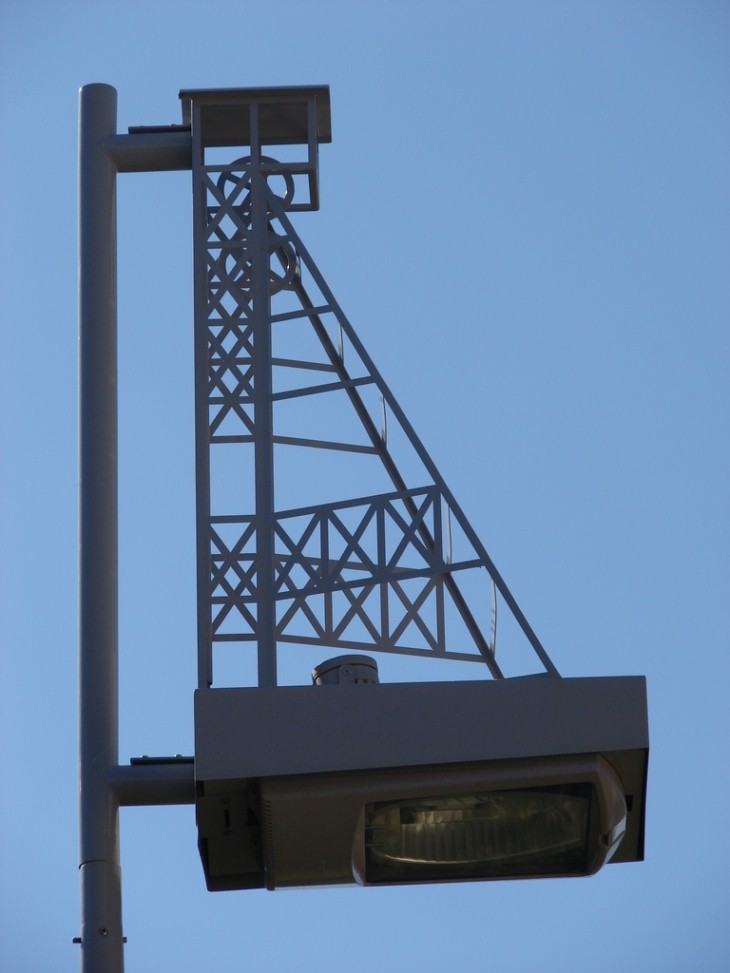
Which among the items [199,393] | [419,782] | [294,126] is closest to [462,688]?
[419,782]

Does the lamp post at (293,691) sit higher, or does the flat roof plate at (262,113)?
the flat roof plate at (262,113)

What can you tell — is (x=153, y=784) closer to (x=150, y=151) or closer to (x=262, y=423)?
(x=262, y=423)

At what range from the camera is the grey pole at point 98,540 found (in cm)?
819

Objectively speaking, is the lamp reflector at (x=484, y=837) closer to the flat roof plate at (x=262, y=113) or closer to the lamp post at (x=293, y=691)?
the lamp post at (x=293, y=691)

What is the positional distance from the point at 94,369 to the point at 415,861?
307 cm

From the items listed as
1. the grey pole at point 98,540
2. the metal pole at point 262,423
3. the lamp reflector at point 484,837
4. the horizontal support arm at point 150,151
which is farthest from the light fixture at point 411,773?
the horizontal support arm at point 150,151

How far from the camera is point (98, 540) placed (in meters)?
8.98

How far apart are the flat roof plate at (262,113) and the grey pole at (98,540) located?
0.55 meters

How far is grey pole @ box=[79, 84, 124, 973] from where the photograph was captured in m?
8.19

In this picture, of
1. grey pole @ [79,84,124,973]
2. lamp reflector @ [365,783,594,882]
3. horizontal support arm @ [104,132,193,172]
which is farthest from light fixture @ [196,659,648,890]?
horizontal support arm @ [104,132,193,172]

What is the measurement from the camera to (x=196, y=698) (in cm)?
750

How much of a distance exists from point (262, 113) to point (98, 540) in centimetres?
256

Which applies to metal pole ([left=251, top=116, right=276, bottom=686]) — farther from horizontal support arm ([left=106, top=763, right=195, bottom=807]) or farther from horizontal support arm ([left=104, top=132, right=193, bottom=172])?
horizontal support arm ([left=106, top=763, right=195, bottom=807])

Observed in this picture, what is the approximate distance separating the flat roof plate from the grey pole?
0.55 m
